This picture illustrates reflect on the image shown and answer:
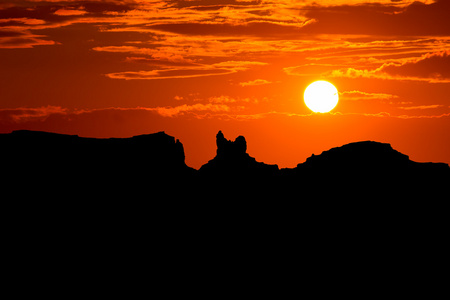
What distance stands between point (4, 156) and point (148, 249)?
136 feet

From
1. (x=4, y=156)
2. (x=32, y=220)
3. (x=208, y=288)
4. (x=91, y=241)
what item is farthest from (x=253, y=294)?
(x=4, y=156)

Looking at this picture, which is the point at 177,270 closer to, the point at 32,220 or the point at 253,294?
the point at 253,294

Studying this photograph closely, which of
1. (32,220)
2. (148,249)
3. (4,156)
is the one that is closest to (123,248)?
(148,249)

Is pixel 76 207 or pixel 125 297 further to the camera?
pixel 76 207

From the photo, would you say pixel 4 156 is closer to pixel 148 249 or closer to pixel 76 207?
pixel 76 207

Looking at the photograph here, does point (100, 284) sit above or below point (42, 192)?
below

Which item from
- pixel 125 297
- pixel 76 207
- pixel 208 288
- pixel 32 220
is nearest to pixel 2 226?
pixel 32 220

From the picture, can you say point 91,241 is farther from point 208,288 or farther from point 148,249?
point 208,288

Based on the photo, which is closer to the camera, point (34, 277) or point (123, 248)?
point (34, 277)

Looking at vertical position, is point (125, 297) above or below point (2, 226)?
below

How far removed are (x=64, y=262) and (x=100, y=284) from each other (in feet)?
31.4

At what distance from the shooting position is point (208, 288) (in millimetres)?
195875

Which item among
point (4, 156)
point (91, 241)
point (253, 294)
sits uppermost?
point (4, 156)

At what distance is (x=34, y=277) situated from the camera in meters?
182
